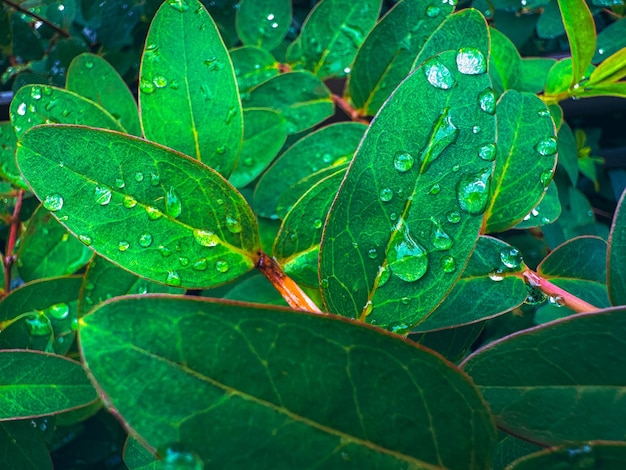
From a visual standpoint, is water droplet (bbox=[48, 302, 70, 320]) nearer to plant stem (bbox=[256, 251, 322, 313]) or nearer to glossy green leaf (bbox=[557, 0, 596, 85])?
plant stem (bbox=[256, 251, 322, 313])

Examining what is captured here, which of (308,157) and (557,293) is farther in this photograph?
(308,157)

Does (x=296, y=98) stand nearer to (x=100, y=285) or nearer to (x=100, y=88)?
(x=100, y=88)

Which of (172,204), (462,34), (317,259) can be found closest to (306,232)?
(317,259)

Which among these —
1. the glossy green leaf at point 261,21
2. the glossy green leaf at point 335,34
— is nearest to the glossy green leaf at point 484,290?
the glossy green leaf at point 335,34

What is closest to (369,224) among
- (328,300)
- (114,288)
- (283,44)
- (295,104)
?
(328,300)

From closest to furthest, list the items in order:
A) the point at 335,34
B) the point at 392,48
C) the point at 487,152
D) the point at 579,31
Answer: the point at 487,152, the point at 579,31, the point at 392,48, the point at 335,34

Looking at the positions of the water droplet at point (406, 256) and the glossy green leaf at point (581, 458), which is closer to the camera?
the glossy green leaf at point (581, 458)

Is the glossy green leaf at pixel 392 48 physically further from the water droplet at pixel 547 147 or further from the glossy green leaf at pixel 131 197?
the glossy green leaf at pixel 131 197

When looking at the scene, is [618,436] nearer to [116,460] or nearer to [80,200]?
[80,200]
